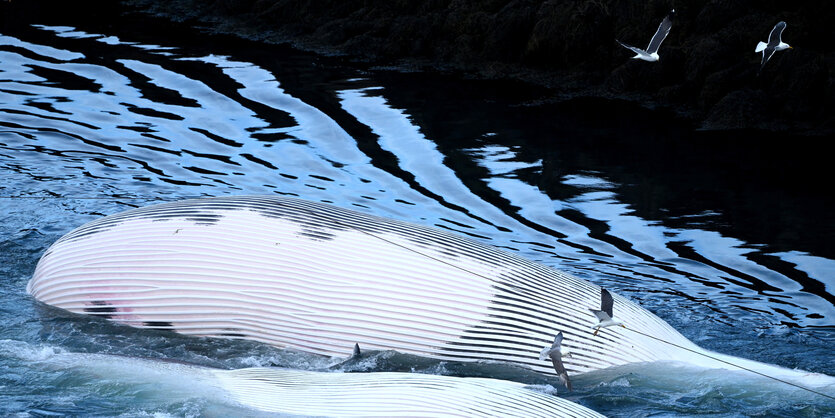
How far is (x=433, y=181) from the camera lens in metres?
10.6

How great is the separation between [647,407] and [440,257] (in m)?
1.55

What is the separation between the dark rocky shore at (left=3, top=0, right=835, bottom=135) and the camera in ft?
39.7

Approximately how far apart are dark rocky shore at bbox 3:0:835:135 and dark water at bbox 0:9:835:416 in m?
0.56

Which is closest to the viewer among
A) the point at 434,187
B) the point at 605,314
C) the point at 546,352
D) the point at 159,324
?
the point at 546,352

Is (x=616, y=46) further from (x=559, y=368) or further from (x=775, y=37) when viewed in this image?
(x=559, y=368)

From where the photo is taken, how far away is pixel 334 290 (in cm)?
640

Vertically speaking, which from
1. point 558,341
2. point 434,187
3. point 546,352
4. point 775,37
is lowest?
point 434,187

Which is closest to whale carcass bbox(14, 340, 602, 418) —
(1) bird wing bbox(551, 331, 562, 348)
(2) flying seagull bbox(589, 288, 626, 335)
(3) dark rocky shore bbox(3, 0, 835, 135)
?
(1) bird wing bbox(551, 331, 562, 348)

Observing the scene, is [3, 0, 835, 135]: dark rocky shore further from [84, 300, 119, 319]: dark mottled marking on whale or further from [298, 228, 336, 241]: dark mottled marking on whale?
[84, 300, 119, 319]: dark mottled marking on whale

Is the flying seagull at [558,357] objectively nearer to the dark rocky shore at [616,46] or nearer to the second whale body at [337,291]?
the second whale body at [337,291]

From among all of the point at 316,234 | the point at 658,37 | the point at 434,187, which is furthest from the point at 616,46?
the point at 316,234

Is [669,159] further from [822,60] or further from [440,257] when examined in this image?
[440,257]

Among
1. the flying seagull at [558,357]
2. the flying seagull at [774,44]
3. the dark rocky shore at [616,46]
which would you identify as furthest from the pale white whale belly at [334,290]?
the dark rocky shore at [616,46]

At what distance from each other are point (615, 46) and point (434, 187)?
15.9 ft
